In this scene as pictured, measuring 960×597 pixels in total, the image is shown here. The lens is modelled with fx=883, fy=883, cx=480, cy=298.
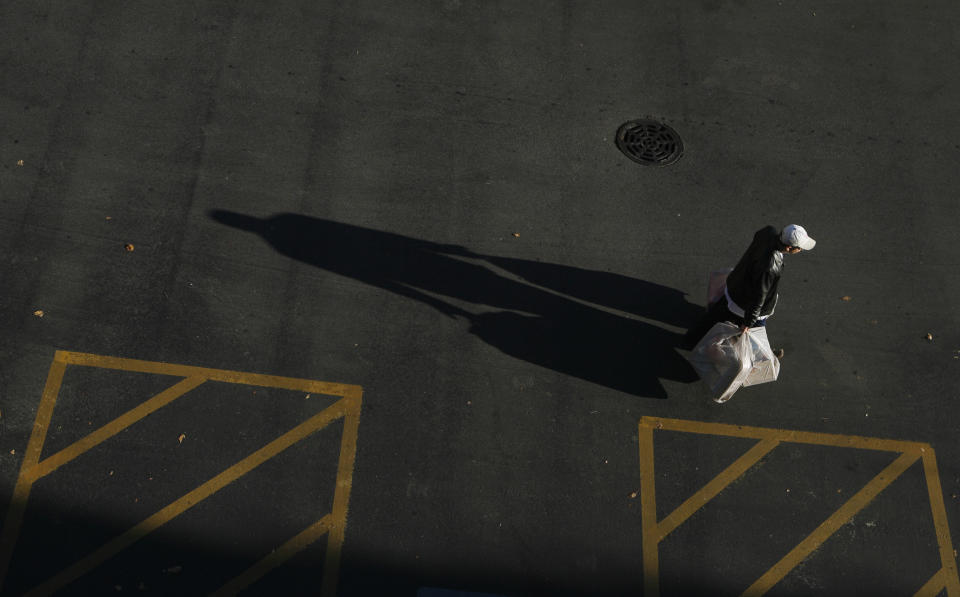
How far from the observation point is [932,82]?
426 inches

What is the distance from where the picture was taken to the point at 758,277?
7.41 metres

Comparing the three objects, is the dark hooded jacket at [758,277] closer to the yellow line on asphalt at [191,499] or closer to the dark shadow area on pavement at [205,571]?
the dark shadow area on pavement at [205,571]

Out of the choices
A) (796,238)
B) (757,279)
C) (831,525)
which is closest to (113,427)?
(757,279)

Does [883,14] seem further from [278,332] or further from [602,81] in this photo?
[278,332]

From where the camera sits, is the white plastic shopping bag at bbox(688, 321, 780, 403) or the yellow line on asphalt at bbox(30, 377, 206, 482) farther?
the white plastic shopping bag at bbox(688, 321, 780, 403)

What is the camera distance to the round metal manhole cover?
9.90 meters

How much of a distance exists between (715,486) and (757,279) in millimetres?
1967

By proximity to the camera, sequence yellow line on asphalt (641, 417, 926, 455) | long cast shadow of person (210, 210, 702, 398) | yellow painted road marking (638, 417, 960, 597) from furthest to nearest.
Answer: long cast shadow of person (210, 210, 702, 398) → yellow line on asphalt (641, 417, 926, 455) → yellow painted road marking (638, 417, 960, 597)

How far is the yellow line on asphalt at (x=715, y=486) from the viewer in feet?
25.6

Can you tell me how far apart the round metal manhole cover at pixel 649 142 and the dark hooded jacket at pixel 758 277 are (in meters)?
2.44

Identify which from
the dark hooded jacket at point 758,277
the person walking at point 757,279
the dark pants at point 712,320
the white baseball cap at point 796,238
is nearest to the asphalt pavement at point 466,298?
the dark pants at point 712,320

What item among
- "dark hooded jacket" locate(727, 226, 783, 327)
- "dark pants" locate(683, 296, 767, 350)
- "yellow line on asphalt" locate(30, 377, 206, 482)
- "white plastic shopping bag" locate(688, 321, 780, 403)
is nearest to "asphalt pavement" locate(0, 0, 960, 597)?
"yellow line on asphalt" locate(30, 377, 206, 482)

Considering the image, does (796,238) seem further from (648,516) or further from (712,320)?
(648,516)

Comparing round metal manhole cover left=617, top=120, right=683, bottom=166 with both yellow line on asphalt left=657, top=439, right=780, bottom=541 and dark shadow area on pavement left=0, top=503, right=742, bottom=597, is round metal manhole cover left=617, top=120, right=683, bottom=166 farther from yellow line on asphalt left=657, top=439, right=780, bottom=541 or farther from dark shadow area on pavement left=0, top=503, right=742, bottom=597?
dark shadow area on pavement left=0, top=503, right=742, bottom=597
